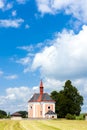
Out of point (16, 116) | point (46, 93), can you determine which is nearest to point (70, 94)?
point (46, 93)

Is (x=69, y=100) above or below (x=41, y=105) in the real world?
above

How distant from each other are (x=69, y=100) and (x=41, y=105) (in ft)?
43.2

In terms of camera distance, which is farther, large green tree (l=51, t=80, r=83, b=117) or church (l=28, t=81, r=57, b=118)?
church (l=28, t=81, r=57, b=118)

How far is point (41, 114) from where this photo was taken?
12938 cm

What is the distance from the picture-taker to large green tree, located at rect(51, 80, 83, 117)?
12212cm

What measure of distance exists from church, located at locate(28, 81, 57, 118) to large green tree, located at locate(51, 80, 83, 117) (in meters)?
3.46

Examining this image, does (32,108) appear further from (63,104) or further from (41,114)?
(63,104)

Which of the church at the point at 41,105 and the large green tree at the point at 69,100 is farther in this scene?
the church at the point at 41,105

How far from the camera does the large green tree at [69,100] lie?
122125 mm

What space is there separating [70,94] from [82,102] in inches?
274

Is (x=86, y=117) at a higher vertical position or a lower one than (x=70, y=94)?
lower

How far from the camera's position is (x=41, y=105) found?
129 metres

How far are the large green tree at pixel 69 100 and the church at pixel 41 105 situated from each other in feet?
11.3

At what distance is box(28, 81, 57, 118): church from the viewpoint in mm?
127000
